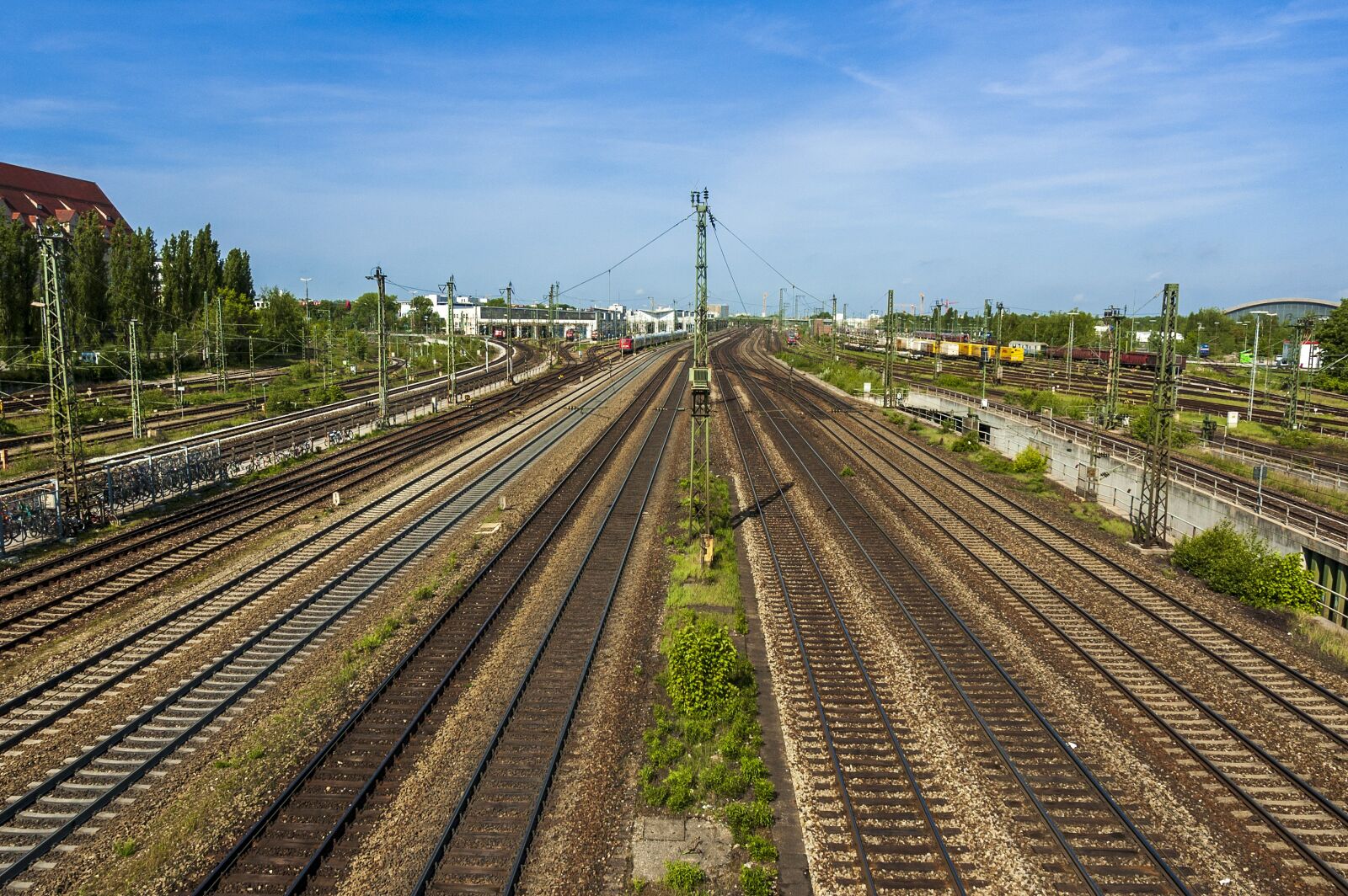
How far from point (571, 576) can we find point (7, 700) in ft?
37.5

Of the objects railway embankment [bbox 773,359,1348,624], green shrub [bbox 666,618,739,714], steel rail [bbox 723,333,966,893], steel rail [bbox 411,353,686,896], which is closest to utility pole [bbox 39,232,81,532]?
steel rail [bbox 411,353,686,896]

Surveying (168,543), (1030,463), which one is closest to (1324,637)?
(1030,463)

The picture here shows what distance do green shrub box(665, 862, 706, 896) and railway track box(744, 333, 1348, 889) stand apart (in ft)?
24.3

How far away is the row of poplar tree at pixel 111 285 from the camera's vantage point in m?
58.4

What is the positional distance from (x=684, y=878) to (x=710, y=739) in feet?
11.5

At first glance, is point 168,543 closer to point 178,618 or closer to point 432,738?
point 178,618

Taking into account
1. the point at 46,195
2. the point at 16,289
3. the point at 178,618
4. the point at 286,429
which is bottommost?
the point at 178,618

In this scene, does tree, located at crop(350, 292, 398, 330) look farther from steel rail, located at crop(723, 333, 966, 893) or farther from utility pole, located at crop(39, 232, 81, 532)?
steel rail, located at crop(723, 333, 966, 893)

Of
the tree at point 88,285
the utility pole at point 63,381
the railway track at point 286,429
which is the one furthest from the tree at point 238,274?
the utility pole at point 63,381

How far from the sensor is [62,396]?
26219 mm

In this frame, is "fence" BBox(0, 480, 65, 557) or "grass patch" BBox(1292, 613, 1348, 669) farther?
"fence" BBox(0, 480, 65, 557)

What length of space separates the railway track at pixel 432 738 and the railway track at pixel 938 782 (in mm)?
4339

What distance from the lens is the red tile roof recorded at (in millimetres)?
96812

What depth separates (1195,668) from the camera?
54.5 ft
